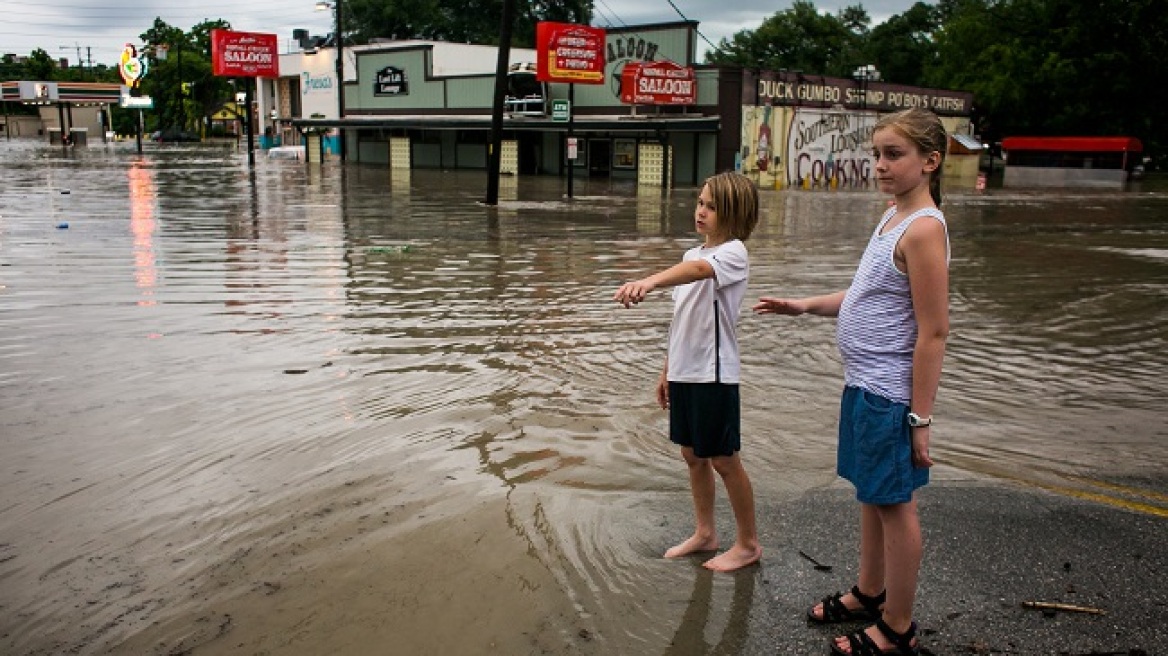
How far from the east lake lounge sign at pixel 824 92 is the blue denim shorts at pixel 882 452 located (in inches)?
1349

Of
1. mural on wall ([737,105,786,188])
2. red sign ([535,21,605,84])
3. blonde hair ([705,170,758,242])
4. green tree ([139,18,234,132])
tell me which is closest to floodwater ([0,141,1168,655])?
blonde hair ([705,170,758,242])

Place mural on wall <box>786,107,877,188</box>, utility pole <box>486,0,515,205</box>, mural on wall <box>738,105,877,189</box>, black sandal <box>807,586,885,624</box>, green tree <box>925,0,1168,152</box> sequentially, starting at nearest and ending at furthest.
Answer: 1. black sandal <box>807,586,885,624</box>
2. utility pole <box>486,0,515,205</box>
3. mural on wall <box>738,105,877,189</box>
4. mural on wall <box>786,107,877,188</box>
5. green tree <box>925,0,1168,152</box>

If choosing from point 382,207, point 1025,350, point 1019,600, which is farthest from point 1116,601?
point 382,207

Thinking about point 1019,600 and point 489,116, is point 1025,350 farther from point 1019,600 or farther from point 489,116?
point 489,116

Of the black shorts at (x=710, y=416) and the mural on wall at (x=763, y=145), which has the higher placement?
Result: the mural on wall at (x=763, y=145)

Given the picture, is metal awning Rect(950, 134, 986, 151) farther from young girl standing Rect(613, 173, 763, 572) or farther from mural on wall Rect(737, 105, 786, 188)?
young girl standing Rect(613, 173, 763, 572)

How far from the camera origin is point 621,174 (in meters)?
42.7

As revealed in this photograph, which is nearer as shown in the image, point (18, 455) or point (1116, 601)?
point (1116, 601)

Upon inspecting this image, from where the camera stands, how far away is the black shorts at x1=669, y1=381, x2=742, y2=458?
374 centimetres

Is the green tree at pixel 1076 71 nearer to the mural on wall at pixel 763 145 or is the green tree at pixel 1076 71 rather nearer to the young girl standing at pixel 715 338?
the mural on wall at pixel 763 145

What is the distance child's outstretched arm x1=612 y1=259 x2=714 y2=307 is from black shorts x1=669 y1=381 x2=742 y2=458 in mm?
438

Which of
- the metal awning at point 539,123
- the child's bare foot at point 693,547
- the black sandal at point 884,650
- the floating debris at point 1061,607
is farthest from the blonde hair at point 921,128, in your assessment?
the metal awning at point 539,123

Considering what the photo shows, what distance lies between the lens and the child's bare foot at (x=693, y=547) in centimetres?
403

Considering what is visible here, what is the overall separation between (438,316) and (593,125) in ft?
101
